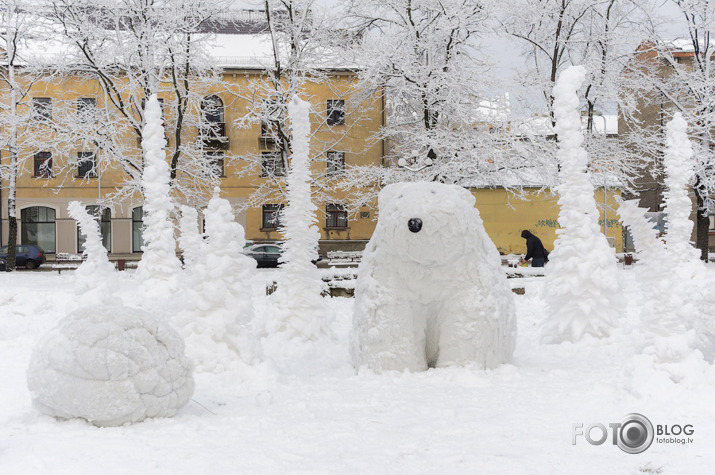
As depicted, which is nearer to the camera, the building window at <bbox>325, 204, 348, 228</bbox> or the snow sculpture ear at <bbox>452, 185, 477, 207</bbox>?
the snow sculpture ear at <bbox>452, 185, 477, 207</bbox>

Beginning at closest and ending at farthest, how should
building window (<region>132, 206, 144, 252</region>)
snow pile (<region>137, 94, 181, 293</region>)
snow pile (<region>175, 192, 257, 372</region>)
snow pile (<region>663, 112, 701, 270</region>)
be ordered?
snow pile (<region>175, 192, 257, 372</region>) → snow pile (<region>137, 94, 181, 293</region>) → snow pile (<region>663, 112, 701, 270</region>) → building window (<region>132, 206, 144, 252</region>)

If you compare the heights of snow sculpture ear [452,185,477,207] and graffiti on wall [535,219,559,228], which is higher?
graffiti on wall [535,219,559,228]

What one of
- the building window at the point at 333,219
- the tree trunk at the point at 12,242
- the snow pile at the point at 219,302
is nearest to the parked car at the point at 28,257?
the tree trunk at the point at 12,242

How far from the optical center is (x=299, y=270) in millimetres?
8461

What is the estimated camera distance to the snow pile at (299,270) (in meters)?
8.14

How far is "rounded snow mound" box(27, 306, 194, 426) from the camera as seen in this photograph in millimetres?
3850

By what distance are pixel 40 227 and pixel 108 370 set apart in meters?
28.6

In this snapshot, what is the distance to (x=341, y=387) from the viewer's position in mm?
5102

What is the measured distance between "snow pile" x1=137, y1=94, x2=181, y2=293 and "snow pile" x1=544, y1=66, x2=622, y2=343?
696cm

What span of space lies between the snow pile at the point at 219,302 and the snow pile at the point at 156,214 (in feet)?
19.1

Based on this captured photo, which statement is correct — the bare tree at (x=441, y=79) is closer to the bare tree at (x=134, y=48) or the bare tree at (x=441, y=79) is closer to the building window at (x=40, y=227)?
the bare tree at (x=134, y=48)

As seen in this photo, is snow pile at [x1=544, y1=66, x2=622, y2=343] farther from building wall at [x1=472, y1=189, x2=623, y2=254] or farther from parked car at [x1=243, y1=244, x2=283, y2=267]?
building wall at [x1=472, y1=189, x2=623, y2=254]

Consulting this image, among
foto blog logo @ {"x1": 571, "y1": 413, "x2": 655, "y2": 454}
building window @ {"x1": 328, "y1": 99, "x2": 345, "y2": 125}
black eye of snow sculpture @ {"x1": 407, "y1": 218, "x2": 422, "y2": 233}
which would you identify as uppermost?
building window @ {"x1": 328, "y1": 99, "x2": 345, "y2": 125}

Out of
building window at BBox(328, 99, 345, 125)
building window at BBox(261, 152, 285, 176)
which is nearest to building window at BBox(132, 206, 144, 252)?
building window at BBox(261, 152, 285, 176)
